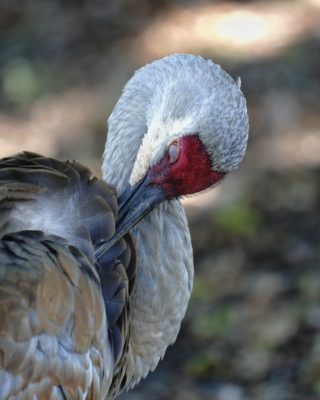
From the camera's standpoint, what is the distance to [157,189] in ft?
13.9

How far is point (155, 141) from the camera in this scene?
167 inches

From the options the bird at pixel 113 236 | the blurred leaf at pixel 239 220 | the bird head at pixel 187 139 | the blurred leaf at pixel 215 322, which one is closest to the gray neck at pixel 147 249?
the bird at pixel 113 236

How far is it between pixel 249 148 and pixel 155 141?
329 cm

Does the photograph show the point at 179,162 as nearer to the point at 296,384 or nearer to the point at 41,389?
the point at 41,389

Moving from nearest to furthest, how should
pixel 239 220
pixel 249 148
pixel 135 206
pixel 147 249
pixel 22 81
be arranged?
pixel 135 206, pixel 147 249, pixel 239 220, pixel 249 148, pixel 22 81

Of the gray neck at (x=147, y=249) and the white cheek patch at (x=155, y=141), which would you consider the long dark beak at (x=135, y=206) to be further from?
the gray neck at (x=147, y=249)

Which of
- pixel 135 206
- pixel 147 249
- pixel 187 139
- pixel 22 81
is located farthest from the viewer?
pixel 22 81

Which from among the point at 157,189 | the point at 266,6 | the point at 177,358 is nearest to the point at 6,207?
the point at 157,189

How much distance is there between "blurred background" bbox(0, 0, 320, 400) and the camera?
6.02 metres

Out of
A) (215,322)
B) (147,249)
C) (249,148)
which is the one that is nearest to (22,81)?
(249,148)

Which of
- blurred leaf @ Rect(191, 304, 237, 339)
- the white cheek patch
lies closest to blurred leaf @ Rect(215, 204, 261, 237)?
blurred leaf @ Rect(191, 304, 237, 339)

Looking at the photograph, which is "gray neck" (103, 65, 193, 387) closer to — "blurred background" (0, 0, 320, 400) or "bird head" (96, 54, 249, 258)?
"bird head" (96, 54, 249, 258)

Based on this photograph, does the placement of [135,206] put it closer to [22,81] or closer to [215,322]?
[215,322]

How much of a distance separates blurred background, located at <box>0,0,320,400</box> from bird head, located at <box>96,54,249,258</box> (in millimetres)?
1919
